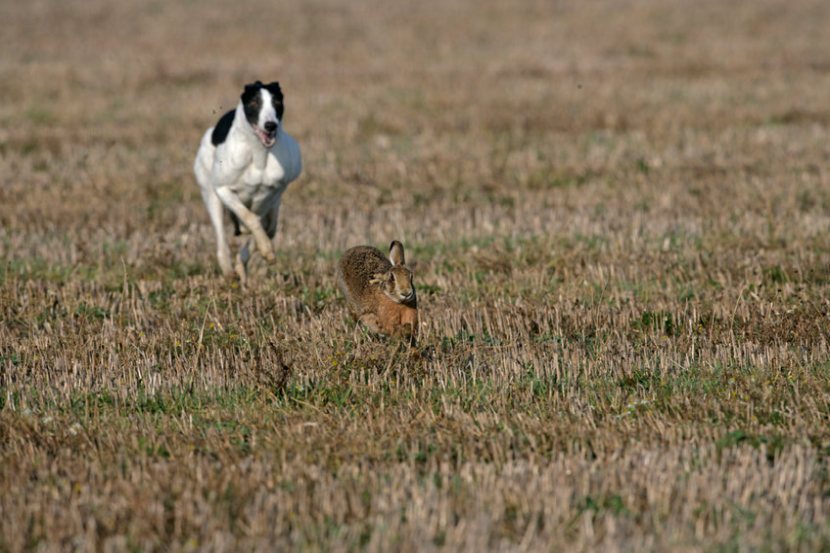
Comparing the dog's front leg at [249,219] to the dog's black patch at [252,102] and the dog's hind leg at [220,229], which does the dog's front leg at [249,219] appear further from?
the dog's black patch at [252,102]

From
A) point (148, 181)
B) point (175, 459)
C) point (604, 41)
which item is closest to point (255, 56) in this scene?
point (604, 41)

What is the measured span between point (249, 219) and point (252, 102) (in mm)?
1051

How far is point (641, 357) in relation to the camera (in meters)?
7.39

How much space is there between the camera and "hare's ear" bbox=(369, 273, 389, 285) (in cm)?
723

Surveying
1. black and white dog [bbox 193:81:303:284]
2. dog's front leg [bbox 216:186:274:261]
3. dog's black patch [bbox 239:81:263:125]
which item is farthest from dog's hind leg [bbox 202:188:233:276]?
dog's black patch [bbox 239:81:263:125]

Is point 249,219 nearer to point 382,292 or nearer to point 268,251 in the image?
point 268,251

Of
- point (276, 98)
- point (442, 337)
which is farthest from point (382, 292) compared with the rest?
point (276, 98)

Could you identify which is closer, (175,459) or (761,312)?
(175,459)

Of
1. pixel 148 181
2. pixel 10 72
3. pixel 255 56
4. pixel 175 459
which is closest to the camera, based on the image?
pixel 175 459

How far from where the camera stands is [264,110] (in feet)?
30.5

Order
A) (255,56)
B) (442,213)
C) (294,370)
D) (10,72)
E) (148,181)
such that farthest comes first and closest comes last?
(255,56)
(10,72)
(148,181)
(442,213)
(294,370)

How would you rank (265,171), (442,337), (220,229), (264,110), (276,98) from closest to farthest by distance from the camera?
(442,337) → (264,110) → (276,98) → (265,171) → (220,229)

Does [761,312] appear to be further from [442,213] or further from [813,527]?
[442,213]

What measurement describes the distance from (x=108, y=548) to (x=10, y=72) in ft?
80.8
